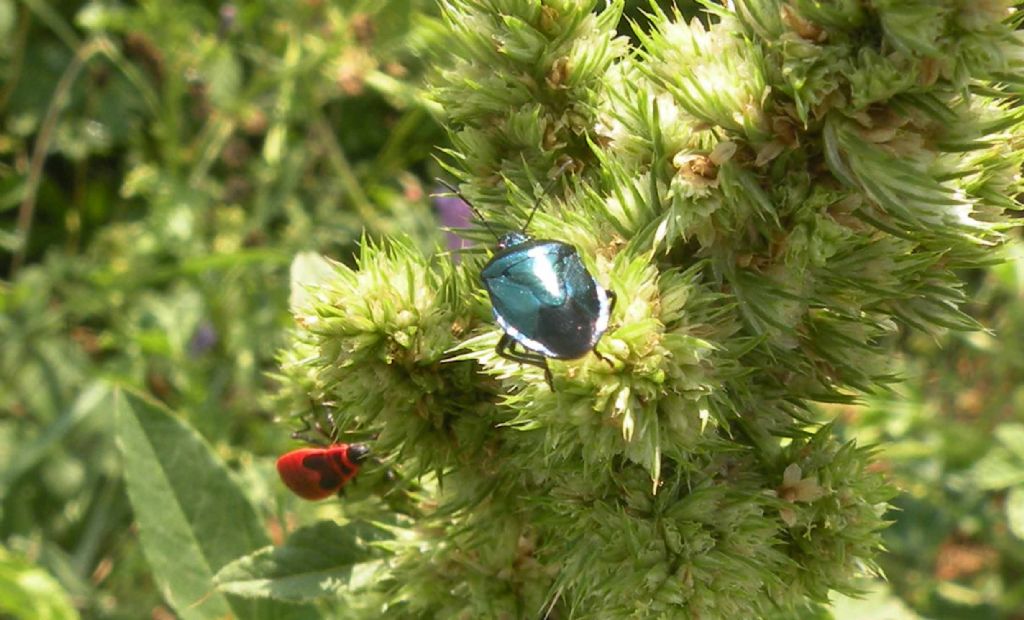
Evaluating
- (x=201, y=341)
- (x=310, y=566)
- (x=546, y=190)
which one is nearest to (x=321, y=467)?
(x=310, y=566)

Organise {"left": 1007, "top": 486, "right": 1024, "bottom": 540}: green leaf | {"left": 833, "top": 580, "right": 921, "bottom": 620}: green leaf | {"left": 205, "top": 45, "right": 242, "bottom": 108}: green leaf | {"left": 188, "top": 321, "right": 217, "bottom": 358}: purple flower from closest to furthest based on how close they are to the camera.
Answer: {"left": 833, "top": 580, "right": 921, "bottom": 620}: green leaf → {"left": 1007, "top": 486, "right": 1024, "bottom": 540}: green leaf → {"left": 188, "top": 321, "right": 217, "bottom": 358}: purple flower → {"left": 205, "top": 45, "right": 242, "bottom": 108}: green leaf

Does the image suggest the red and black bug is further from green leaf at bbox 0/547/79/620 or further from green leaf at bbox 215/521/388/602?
green leaf at bbox 0/547/79/620

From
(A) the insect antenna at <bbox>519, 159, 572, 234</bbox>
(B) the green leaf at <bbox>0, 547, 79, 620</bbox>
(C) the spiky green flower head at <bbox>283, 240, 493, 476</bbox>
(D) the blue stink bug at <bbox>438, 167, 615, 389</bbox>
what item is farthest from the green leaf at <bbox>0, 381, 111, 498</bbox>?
(D) the blue stink bug at <bbox>438, 167, 615, 389</bbox>

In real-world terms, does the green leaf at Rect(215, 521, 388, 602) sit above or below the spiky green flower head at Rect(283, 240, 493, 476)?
below

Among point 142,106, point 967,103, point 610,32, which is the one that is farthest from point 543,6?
point 142,106

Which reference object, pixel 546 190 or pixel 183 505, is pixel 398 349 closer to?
pixel 546 190

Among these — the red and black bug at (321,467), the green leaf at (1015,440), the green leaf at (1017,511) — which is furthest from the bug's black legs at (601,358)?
the green leaf at (1015,440)

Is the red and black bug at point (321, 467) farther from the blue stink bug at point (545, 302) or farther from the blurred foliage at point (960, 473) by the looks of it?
the blurred foliage at point (960, 473)
